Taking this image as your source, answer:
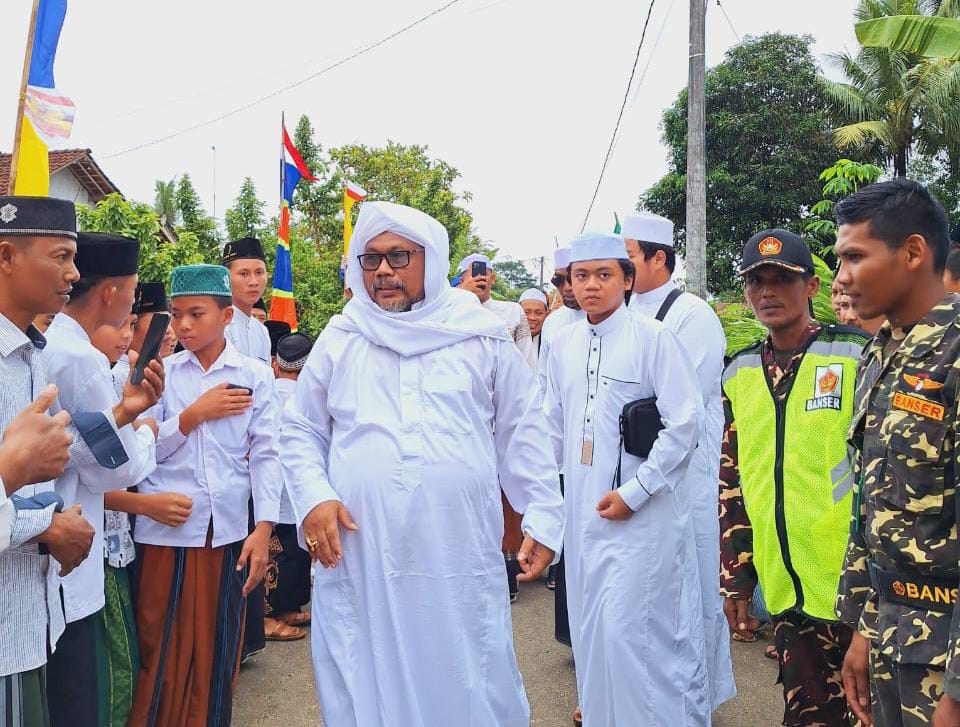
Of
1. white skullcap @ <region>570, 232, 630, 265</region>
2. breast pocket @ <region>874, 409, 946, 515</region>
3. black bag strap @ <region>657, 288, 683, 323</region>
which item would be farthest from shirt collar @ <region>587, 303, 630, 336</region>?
breast pocket @ <region>874, 409, 946, 515</region>

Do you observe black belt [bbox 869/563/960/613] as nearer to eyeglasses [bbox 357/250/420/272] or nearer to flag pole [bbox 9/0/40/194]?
eyeglasses [bbox 357/250/420/272]

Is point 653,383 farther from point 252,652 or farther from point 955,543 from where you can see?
point 252,652

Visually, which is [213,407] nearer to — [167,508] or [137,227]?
[167,508]

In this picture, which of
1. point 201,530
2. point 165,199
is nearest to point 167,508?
point 201,530

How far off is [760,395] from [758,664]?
105 inches

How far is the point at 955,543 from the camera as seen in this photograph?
2248 mm

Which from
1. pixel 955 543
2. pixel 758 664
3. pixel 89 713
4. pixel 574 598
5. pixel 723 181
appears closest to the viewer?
pixel 955 543

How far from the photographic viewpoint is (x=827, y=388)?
3.42 m

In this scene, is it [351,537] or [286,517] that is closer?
[351,537]

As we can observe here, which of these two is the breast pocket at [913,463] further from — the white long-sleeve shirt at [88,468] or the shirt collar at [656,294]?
the shirt collar at [656,294]

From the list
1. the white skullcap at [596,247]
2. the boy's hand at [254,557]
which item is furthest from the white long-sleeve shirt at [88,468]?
the white skullcap at [596,247]

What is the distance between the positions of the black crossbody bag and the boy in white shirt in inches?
62.2

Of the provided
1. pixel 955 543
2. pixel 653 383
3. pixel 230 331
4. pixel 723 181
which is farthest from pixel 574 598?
pixel 723 181

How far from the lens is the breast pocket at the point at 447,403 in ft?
10.7
